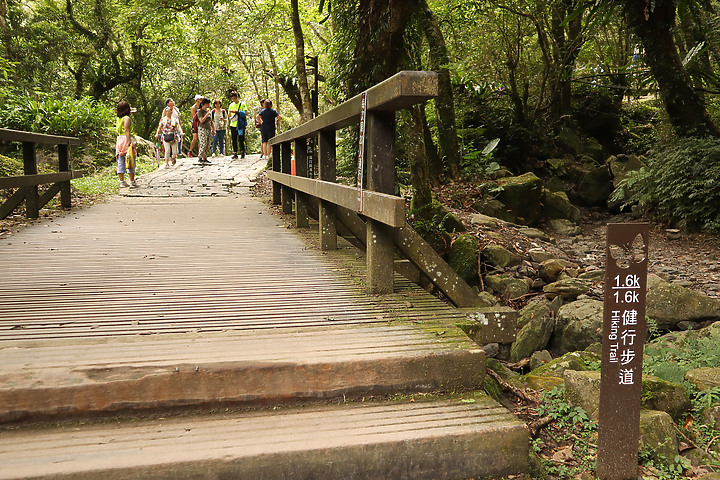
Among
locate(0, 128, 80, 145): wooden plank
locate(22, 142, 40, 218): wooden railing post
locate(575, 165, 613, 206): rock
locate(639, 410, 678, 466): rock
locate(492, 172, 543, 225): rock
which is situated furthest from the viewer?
locate(575, 165, 613, 206): rock

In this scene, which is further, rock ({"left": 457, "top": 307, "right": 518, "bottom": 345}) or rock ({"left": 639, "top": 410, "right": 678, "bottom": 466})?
rock ({"left": 457, "top": 307, "right": 518, "bottom": 345})

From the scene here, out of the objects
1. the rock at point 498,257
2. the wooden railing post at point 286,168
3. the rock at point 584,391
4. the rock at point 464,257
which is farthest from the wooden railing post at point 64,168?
the rock at point 584,391

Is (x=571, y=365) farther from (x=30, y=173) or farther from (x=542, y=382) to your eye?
(x=30, y=173)

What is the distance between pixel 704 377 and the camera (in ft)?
12.2

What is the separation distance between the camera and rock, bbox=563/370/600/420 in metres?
3.25

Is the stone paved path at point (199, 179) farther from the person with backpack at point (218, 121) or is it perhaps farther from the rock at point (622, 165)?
the rock at point (622, 165)

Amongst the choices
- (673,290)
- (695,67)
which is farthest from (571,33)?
(673,290)

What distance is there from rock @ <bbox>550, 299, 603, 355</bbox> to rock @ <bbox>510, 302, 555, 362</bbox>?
0.11m

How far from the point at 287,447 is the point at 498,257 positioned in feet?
23.6

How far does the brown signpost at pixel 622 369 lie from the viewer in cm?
274

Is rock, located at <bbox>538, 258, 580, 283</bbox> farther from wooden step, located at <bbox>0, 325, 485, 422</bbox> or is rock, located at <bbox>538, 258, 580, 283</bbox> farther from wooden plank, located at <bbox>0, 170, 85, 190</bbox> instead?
wooden plank, located at <bbox>0, 170, 85, 190</bbox>

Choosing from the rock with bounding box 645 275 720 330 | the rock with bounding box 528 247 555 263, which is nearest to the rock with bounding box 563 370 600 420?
the rock with bounding box 645 275 720 330

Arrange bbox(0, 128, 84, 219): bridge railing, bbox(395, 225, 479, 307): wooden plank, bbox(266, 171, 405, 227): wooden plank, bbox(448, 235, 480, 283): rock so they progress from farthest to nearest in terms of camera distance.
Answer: bbox(448, 235, 480, 283): rock
bbox(0, 128, 84, 219): bridge railing
bbox(395, 225, 479, 307): wooden plank
bbox(266, 171, 405, 227): wooden plank

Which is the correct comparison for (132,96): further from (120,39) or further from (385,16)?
(385,16)
